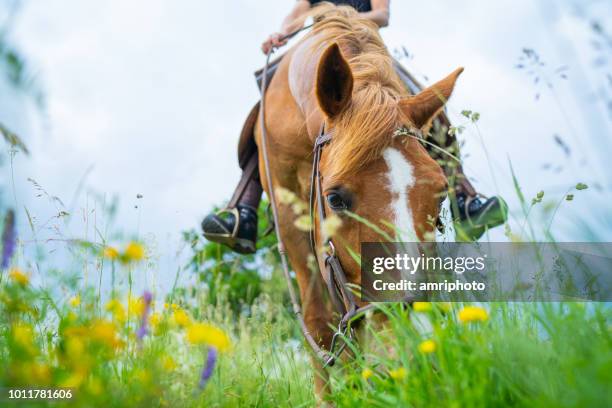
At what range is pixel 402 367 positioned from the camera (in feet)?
6.34

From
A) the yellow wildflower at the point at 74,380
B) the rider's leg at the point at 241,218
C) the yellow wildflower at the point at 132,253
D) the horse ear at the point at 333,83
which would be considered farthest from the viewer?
the rider's leg at the point at 241,218

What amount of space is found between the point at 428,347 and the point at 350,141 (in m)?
1.41

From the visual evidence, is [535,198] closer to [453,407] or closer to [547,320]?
[547,320]

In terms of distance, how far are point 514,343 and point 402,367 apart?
0.42m

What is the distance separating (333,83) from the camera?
3232 mm

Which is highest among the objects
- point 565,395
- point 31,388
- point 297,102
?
point 297,102

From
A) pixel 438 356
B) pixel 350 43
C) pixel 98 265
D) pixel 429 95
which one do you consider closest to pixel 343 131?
pixel 429 95

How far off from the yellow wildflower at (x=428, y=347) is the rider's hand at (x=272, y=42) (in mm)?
3524

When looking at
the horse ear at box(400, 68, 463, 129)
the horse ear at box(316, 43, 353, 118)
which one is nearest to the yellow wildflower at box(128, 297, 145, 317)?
the horse ear at box(316, 43, 353, 118)

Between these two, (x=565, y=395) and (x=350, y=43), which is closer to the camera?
(x=565, y=395)

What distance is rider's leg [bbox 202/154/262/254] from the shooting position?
4.89 m

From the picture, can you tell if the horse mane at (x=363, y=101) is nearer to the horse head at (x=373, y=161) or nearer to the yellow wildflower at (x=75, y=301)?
the horse head at (x=373, y=161)

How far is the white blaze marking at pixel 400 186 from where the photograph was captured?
2.56 metres

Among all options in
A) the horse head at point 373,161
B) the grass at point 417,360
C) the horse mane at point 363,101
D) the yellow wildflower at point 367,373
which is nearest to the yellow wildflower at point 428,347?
the grass at point 417,360
